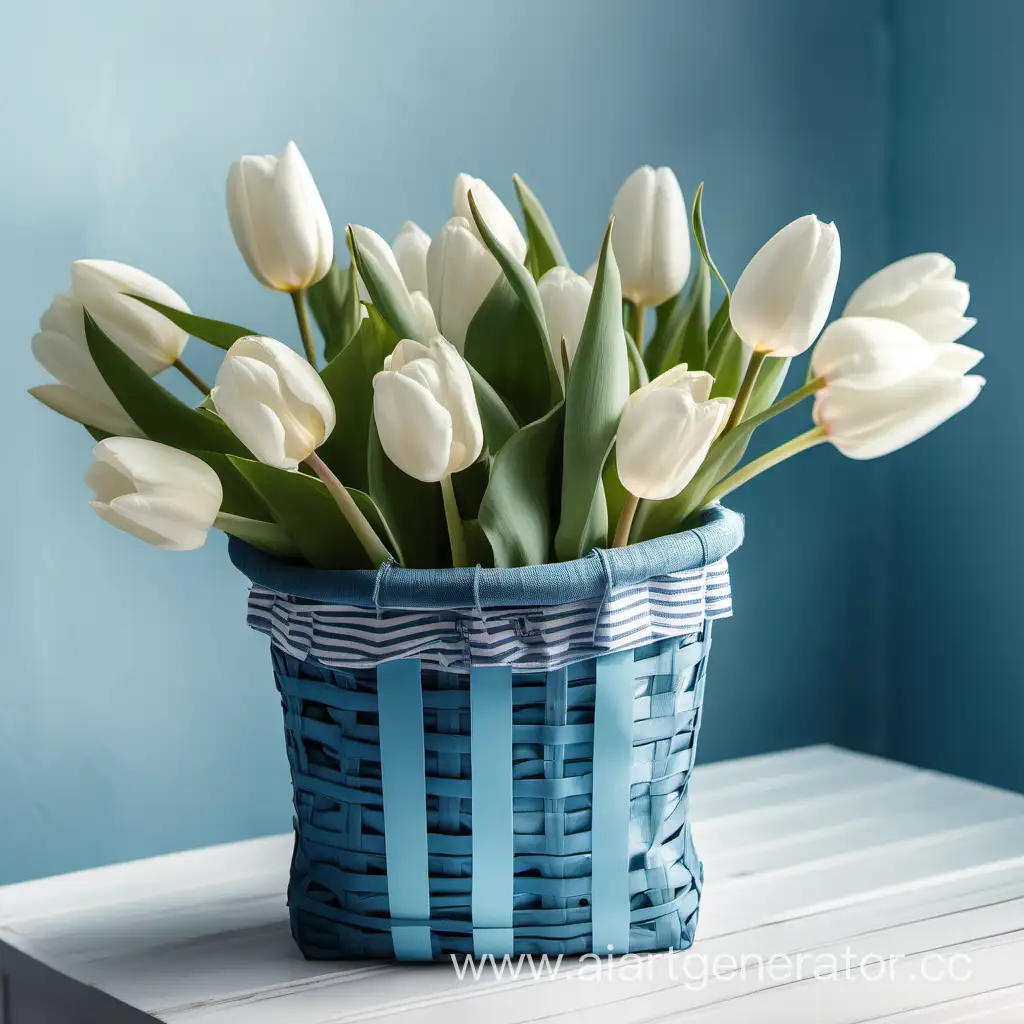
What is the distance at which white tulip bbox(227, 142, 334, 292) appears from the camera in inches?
23.8

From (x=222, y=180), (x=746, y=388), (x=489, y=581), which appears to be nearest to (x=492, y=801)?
(x=489, y=581)

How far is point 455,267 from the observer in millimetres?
631

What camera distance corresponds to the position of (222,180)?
1029 millimetres

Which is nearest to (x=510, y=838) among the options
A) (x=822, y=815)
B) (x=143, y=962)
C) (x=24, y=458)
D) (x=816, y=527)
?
(x=143, y=962)

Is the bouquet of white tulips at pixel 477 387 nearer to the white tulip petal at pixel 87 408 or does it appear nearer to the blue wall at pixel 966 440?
the white tulip petal at pixel 87 408

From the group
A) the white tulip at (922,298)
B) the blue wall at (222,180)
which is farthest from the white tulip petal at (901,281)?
the blue wall at (222,180)

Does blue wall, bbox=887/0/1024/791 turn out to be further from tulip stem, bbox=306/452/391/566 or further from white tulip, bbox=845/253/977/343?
tulip stem, bbox=306/452/391/566

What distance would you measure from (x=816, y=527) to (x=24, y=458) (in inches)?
31.0

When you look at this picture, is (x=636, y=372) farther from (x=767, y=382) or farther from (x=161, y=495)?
(x=161, y=495)

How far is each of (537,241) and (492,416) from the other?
15cm

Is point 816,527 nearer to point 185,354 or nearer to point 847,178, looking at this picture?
point 847,178

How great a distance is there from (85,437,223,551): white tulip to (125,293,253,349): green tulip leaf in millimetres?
79

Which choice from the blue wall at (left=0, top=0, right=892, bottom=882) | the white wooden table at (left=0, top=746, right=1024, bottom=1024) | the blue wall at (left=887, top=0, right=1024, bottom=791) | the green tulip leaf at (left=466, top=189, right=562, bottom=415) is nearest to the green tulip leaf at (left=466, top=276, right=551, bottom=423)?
the green tulip leaf at (left=466, top=189, right=562, bottom=415)

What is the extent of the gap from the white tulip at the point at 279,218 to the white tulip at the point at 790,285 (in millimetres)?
195
